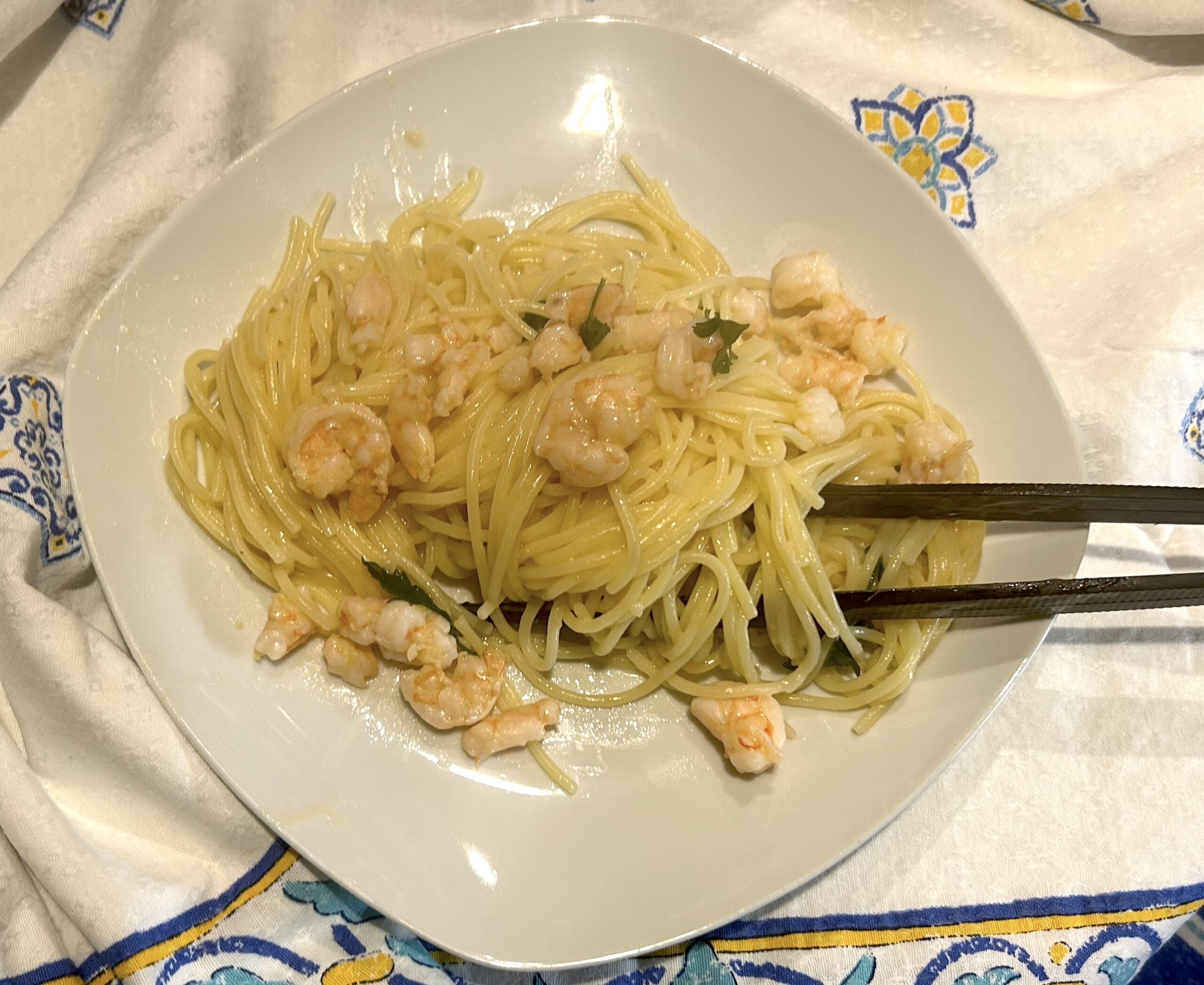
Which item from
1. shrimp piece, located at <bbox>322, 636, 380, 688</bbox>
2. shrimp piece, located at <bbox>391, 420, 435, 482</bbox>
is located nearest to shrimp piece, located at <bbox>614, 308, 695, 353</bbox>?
shrimp piece, located at <bbox>391, 420, 435, 482</bbox>

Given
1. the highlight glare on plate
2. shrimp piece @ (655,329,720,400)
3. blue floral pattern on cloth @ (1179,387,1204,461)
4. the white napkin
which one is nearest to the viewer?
the white napkin

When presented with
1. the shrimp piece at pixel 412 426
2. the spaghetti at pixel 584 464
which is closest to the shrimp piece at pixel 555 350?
the spaghetti at pixel 584 464

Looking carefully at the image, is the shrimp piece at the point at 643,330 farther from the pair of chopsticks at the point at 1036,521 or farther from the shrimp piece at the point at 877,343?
the pair of chopsticks at the point at 1036,521

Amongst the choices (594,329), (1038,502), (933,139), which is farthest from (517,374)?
(933,139)

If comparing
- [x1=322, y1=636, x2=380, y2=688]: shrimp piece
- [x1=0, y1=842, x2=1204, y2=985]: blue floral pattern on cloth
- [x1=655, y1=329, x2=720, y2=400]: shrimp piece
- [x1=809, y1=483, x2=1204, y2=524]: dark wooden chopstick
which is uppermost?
[x1=655, y1=329, x2=720, y2=400]: shrimp piece

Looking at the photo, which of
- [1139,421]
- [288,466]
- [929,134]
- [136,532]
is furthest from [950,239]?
[136,532]

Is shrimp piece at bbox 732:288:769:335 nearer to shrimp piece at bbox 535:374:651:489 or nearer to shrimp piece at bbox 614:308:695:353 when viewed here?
shrimp piece at bbox 614:308:695:353

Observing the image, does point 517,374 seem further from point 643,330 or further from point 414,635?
point 414,635
